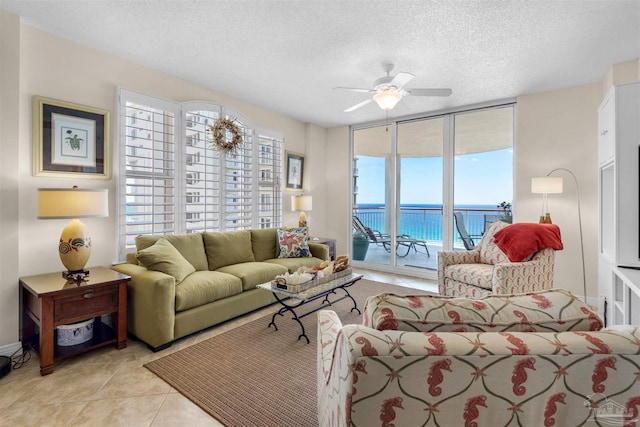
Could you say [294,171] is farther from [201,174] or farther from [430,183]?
[430,183]

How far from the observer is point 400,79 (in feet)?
9.11

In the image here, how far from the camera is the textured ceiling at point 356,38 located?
2.25 meters

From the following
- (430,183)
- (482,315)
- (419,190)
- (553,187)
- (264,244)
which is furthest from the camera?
(419,190)

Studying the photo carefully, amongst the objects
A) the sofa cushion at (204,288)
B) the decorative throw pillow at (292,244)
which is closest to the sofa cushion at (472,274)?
the decorative throw pillow at (292,244)

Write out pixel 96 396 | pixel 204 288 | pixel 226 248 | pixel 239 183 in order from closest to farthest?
1. pixel 96 396
2. pixel 204 288
3. pixel 226 248
4. pixel 239 183

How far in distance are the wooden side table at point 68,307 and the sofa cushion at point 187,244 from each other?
42cm

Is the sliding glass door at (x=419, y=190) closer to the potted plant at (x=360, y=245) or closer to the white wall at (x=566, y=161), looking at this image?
the potted plant at (x=360, y=245)

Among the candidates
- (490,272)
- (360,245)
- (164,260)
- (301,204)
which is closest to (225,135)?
(301,204)

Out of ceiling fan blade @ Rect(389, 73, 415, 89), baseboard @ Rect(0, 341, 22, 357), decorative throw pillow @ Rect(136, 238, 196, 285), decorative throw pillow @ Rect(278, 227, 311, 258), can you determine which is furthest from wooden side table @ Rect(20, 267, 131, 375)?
ceiling fan blade @ Rect(389, 73, 415, 89)

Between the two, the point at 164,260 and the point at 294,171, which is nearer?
the point at 164,260

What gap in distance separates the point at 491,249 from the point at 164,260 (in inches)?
138

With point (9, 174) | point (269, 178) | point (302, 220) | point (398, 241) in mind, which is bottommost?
point (398, 241)

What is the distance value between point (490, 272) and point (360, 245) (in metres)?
2.82

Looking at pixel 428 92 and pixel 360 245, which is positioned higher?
pixel 428 92
